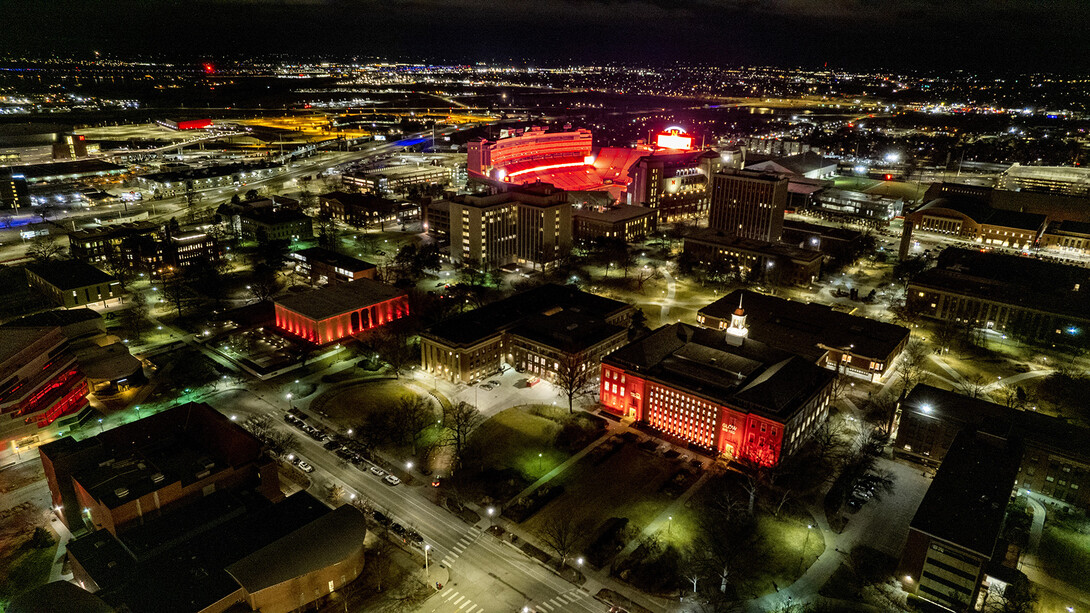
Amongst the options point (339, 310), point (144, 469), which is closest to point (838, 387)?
point (339, 310)

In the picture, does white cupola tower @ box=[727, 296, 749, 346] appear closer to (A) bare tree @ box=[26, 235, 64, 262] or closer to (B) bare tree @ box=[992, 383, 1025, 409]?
(B) bare tree @ box=[992, 383, 1025, 409]

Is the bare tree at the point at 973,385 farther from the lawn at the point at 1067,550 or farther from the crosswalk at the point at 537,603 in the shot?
the crosswalk at the point at 537,603

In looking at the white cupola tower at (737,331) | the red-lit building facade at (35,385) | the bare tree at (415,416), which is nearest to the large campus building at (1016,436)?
the white cupola tower at (737,331)

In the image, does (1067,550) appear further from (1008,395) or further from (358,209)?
(358,209)

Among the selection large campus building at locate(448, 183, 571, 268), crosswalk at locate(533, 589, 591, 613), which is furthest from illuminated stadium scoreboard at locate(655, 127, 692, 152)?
crosswalk at locate(533, 589, 591, 613)

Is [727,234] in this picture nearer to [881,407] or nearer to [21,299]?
[881,407]

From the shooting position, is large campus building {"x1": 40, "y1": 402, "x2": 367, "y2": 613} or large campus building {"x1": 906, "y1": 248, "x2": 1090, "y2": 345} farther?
large campus building {"x1": 906, "y1": 248, "x2": 1090, "y2": 345}

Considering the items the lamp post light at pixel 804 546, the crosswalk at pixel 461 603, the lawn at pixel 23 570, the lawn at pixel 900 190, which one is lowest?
the lawn at pixel 23 570
